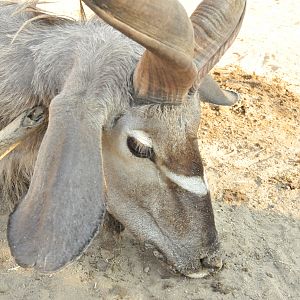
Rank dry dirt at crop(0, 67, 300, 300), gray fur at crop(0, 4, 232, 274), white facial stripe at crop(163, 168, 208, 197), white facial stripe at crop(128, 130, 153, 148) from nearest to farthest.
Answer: gray fur at crop(0, 4, 232, 274) < white facial stripe at crop(128, 130, 153, 148) < white facial stripe at crop(163, 168, 208, 197) < dry dirt at crop(0, 67, 300, 300)

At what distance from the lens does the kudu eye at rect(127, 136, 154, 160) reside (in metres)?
4.05

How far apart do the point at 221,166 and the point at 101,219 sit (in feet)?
8.90

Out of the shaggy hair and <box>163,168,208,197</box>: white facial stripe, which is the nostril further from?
the shaggy hair

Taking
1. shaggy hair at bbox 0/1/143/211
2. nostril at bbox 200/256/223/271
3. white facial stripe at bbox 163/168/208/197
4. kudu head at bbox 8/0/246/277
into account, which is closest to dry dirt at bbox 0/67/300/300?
nostril at bbox 200/256/223/271

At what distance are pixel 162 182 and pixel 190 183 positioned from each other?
19 cm

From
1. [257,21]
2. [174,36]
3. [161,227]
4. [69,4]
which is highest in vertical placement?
[174,36]

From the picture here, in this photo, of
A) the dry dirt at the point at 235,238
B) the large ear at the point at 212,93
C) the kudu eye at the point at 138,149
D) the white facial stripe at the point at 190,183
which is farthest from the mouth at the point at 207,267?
the large ear at the point at 212,93

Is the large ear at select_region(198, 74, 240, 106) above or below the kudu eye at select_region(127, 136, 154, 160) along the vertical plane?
below

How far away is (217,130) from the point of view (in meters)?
6.59

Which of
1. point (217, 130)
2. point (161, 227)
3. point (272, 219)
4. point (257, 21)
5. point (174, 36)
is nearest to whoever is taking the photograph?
point (174, 36)

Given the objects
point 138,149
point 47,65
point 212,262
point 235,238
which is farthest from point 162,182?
point 235,238

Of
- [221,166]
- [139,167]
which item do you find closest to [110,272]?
[139,167]

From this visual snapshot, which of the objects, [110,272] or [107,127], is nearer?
[107,127]

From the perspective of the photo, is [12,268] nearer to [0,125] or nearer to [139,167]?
[0,125]
